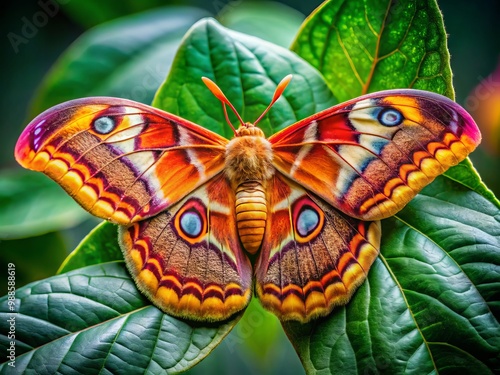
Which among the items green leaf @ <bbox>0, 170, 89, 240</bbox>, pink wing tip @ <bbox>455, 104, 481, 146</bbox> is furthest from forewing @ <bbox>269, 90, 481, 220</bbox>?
green leaf @ <bbox>0, 170, 89, 240</bbox>

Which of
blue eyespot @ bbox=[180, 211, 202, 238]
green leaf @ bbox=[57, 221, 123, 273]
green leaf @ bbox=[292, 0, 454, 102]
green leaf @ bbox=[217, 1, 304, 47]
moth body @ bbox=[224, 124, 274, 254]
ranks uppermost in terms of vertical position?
green leaf @ bbox=[292, 0, 454, 102]

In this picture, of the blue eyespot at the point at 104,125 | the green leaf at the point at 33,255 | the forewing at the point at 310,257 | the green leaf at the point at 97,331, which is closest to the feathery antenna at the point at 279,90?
the forewing at the point at 310,257

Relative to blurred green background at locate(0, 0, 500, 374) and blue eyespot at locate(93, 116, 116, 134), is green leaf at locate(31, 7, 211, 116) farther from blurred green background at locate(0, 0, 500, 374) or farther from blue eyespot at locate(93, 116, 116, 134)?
blue eyespot at locate(93, 116, 116, 134)

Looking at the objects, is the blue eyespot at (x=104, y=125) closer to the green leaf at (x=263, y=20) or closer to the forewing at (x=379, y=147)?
the forewing at (x=379, y=147)

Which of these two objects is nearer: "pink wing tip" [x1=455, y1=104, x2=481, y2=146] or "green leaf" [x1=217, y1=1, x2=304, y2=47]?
"pink wing tip" [x1=455, y1=104, x2=481, y2=146]

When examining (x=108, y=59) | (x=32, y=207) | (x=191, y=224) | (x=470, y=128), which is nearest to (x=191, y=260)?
(x=191, y=224)

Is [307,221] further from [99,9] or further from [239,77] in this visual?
[99,9]

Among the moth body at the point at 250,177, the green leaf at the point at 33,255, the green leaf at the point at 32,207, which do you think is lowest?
the green leaf at the point at 33,255
